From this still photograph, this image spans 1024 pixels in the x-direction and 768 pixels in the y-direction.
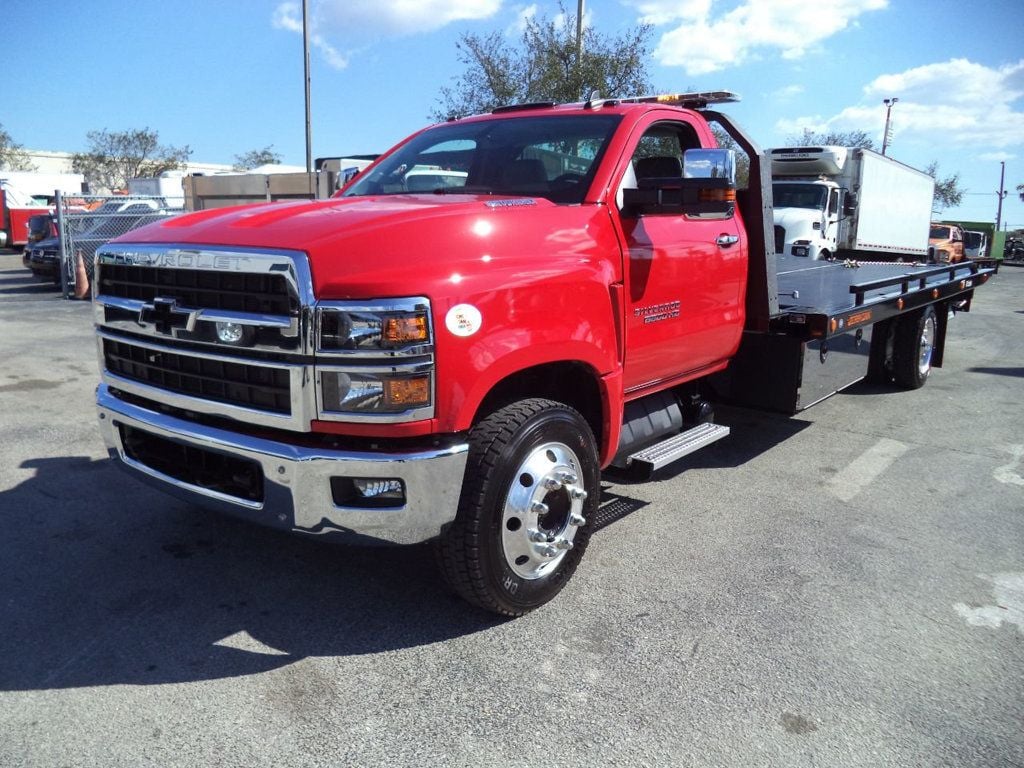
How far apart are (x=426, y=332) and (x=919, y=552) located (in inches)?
116

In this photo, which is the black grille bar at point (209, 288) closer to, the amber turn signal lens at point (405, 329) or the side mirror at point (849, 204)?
the amber turn signal lens at point (405, 329)

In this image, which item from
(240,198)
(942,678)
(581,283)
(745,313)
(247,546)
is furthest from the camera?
(240,198)

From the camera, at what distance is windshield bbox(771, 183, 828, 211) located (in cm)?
1661

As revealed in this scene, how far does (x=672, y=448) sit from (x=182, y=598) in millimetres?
2461

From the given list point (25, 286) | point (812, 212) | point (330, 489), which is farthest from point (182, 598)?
point (25, 286)

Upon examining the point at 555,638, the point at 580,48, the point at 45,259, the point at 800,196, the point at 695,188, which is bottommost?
the point at 555,638

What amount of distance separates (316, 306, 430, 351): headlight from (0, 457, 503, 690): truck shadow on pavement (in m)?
1.24

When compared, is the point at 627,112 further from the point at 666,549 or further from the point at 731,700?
the point at 731,700

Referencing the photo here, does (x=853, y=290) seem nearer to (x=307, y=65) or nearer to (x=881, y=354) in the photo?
(x=881, y=354)

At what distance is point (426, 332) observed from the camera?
2734 mm

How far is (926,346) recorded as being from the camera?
321 inches

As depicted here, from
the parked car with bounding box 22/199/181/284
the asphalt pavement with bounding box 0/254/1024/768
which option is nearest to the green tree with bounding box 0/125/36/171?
the parked car with bounding box 22/199/181/284

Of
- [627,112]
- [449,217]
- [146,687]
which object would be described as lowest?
[146,687]

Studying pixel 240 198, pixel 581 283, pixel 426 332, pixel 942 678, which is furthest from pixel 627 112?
pixel 240 198
